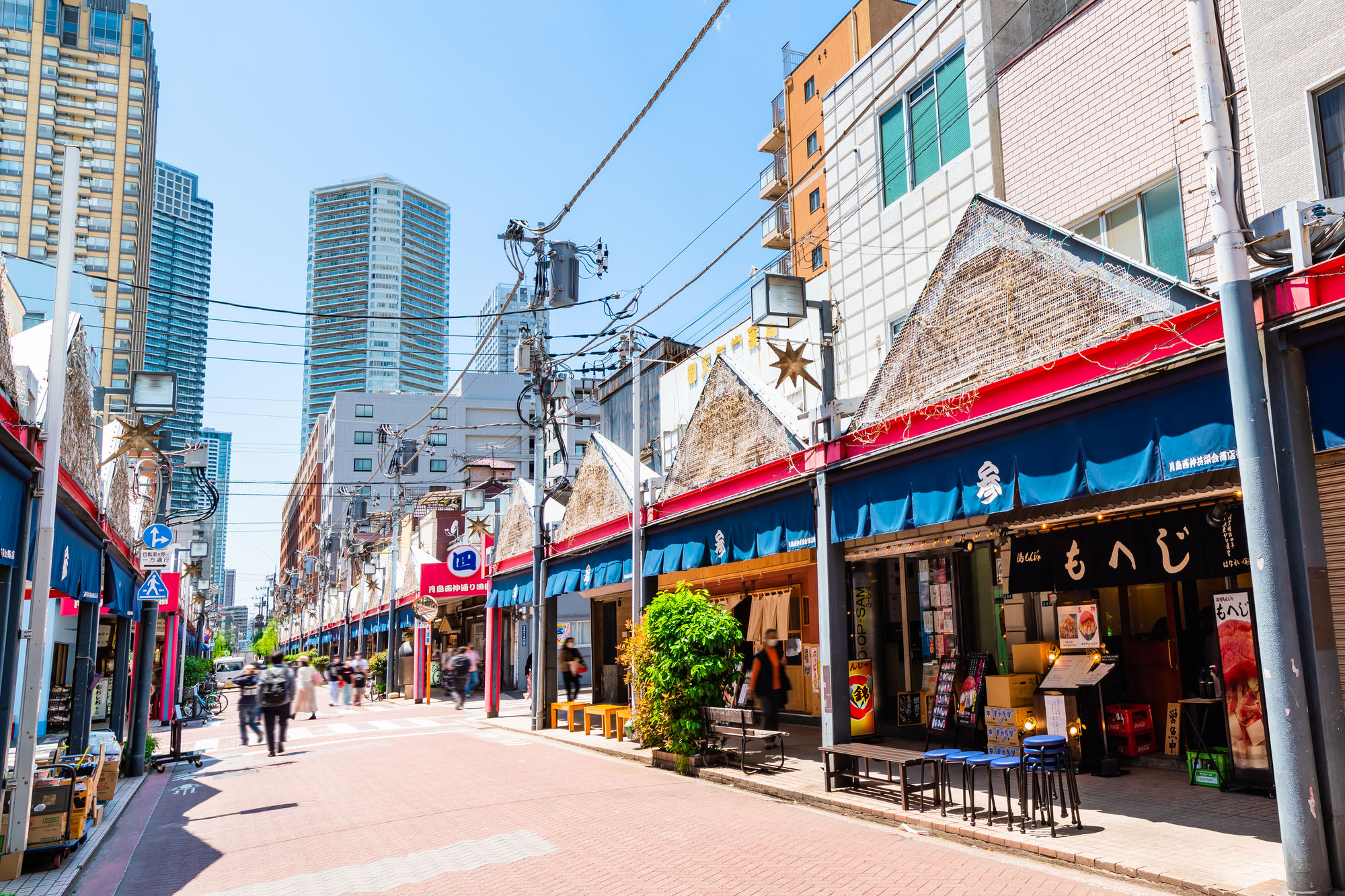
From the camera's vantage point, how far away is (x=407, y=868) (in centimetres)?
872

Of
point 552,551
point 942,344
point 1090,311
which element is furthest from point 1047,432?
point 552,551

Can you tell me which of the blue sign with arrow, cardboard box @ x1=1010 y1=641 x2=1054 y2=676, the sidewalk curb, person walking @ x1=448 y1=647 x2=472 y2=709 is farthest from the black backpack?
cardboard box @ x1=1010 y1=641 x2=1054 y2=676

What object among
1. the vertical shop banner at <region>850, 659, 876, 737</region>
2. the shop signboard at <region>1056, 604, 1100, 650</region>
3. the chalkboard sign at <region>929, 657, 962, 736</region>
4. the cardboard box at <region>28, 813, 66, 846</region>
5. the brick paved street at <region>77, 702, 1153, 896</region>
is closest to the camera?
the brick paved street at <region>77, 702, 1153, 896</region>

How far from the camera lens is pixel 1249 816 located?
912 cm

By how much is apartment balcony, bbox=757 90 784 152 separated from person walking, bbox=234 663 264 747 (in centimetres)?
3804

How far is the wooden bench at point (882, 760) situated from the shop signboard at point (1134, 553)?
3223mm

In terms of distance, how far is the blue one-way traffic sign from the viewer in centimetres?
1675

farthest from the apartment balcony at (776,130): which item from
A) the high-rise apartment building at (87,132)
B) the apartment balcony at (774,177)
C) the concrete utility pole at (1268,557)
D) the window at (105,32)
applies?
the window at (105,32)

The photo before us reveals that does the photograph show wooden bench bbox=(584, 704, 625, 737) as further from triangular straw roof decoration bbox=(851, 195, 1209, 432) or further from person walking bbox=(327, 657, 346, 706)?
person walking bbox=(327, 657, 346, 706)

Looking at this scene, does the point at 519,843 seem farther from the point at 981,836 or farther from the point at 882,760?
the point at 981,836

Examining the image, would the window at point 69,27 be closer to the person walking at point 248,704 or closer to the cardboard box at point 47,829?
the person walking at point 248,704

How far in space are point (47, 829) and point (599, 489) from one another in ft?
43.8

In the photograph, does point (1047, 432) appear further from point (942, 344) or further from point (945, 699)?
point (945, 699)

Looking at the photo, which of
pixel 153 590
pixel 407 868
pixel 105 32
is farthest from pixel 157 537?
pixel 105 32
